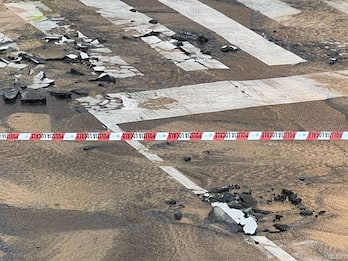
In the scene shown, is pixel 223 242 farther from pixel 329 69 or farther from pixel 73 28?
pixel 73 28

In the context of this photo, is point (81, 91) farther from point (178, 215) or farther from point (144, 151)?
point (178, 215)

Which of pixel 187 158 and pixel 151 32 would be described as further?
pixel 151 32

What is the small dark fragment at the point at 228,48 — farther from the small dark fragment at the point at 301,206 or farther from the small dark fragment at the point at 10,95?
the small dark fragment at the point at 301,206

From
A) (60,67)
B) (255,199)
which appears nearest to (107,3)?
(60,67)

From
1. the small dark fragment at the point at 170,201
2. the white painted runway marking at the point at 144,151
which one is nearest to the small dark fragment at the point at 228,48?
the white painted runway marking at the point at 144,151

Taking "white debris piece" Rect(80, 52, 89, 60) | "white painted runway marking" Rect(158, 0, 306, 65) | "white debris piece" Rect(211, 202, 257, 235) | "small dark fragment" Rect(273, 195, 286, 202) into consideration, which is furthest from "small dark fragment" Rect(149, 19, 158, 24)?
"white debris piece" Rect(211, 202, 257, 235)

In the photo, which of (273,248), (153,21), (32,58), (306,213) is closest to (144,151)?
(306,213)
